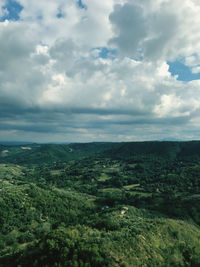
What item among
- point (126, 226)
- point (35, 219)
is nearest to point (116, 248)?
point (126, 226)

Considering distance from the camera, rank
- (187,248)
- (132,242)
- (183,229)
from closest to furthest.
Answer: (132,242), (187,248), (183,229)

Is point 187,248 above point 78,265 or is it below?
below

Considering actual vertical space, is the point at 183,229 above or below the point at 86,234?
below

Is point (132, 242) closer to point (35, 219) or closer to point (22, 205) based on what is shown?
point (35, 219)

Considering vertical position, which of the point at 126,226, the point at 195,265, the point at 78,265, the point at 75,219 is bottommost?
the point at 75,219

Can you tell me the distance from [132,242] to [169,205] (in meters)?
81.1

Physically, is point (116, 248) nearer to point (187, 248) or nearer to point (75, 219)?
point (187, 248)

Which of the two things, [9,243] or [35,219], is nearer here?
[9,243]

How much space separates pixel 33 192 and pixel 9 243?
59.6 meters

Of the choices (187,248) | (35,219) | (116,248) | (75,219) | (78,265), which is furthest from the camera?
(75,219)

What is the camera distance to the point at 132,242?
6969 centimetres

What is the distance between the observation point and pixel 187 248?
3243 inches

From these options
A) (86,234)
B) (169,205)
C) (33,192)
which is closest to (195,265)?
(86,234)

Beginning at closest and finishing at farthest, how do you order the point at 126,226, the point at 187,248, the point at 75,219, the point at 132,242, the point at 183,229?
the point at 132,242, the point at 187,248, the point at 126,226, the point at 183,229, the point at 75,219
